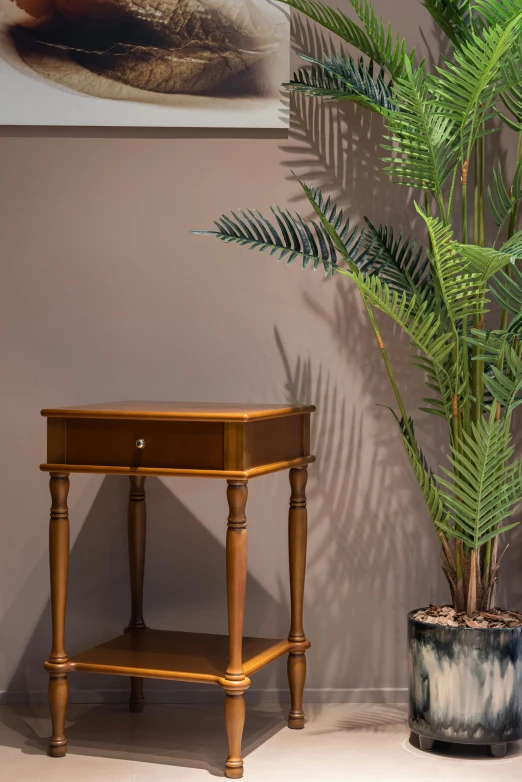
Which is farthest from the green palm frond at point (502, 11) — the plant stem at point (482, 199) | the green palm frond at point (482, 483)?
the green palm frond at point (482, 483)

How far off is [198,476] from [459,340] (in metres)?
0.75

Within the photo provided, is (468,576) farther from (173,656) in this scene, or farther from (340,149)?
(340,149)

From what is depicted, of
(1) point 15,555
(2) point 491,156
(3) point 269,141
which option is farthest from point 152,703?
(2) point 491,156

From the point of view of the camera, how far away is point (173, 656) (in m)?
2.50

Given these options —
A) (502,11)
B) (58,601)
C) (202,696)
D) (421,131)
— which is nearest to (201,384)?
(58,601)

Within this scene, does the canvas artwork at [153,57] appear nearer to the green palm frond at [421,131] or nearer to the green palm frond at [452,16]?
the green palm frond at [452,16]

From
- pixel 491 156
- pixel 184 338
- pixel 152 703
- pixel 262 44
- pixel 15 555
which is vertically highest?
pixel 262 44

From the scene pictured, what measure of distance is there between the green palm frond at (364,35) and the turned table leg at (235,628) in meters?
1.16

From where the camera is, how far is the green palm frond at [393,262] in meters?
2.62

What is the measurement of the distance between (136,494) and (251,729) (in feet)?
2.34

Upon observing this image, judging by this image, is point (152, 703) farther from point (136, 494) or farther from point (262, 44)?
point (262, 44)

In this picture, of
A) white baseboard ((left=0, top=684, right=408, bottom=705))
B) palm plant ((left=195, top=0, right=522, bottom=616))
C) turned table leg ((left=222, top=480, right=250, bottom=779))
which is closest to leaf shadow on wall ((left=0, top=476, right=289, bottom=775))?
white baseboard ((left=0, top=684, right=408, bottom=705))

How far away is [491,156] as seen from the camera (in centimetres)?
289

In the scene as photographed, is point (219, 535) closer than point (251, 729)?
No
